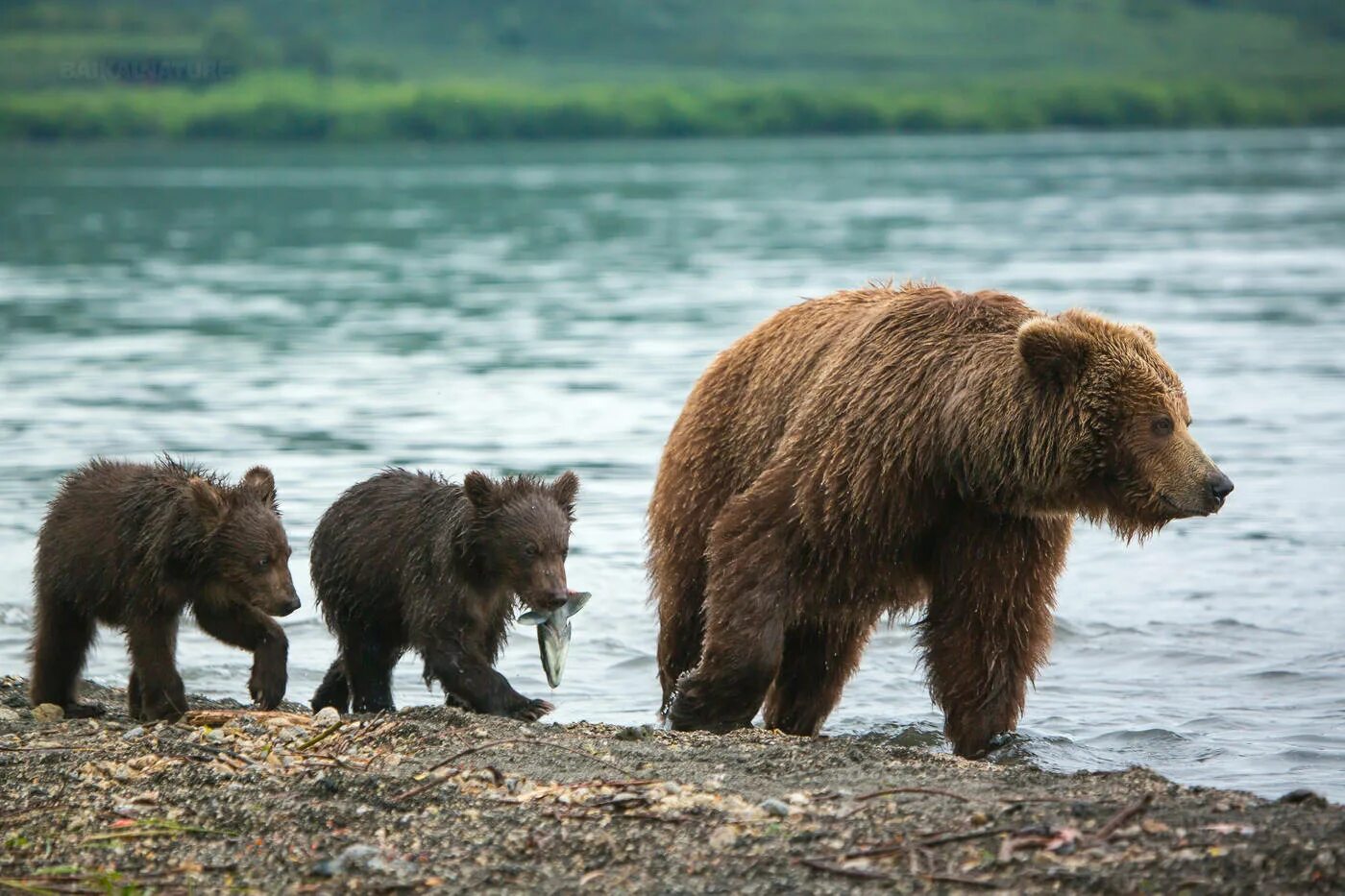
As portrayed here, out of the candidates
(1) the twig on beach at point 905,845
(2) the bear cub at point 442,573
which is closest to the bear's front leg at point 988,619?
(2) the bear cub at point 442,573

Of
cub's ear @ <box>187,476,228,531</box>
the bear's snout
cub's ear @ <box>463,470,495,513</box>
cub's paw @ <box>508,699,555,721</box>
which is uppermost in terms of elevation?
the bear's snout

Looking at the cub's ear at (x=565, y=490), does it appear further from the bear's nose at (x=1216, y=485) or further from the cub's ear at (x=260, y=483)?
the bear's nose at (x=1216, y=485)

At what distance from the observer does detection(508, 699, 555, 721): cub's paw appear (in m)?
7.49

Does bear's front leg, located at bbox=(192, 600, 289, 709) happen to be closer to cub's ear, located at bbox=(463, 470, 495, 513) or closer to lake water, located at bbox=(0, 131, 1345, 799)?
cub's ear, located at bbox=(463, 470, 495, 513)

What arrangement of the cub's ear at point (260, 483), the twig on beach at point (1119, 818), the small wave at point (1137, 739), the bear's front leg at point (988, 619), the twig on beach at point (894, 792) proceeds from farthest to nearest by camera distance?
the small wave at point (1137, 739) → the cub's ear at point (260, 483) → the bear's front leg at point (988, 619) → the twig on beach at point (894, 792) → the twig on beach at point (1119, 818)

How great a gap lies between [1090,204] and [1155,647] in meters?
40.6

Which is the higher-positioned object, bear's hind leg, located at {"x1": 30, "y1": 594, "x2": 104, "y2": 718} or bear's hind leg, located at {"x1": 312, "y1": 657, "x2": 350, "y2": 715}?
bear's hind leg, located at {"x1": 30, "y1": 594, "x2": 104, "y2": 718}

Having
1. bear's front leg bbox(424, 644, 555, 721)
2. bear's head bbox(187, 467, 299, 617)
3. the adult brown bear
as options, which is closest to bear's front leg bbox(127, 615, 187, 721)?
bear's head bbox(187, 467, 299, 617)

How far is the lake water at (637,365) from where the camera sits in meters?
9.42

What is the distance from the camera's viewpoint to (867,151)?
9006 centimetres

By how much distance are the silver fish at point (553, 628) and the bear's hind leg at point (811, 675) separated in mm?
987

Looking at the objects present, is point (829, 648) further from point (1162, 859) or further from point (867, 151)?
point (867, 151)

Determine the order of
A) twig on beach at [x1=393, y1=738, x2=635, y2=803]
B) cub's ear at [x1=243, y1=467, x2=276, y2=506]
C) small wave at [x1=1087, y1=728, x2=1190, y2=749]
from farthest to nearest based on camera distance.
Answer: small wave at [x1=1087, y1=728, x2=1190, y2=749] < cub's ear at [x1=243, y1=467, x2=276, y2=506] < twig on beach at [x1=393, y1=738, x2=635, y2=803]

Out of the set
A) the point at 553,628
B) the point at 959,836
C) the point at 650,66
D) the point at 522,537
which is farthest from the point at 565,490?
the point at 650,66
